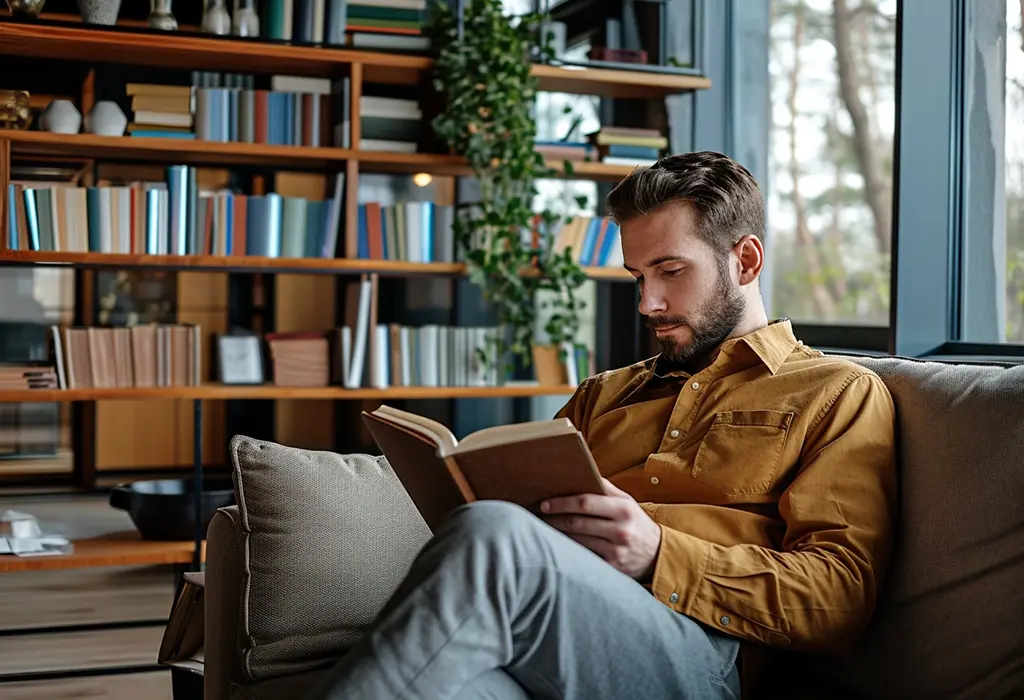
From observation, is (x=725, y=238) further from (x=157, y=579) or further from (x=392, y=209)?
(x=157, y=579)

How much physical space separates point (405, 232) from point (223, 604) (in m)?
2.27

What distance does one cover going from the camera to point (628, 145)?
411cm

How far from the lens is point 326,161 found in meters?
3.95

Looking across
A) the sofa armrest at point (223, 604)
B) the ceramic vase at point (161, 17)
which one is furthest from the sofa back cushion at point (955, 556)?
the ceramic vase at point (161, 17)

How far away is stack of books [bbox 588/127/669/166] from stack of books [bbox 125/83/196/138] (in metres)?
1.43

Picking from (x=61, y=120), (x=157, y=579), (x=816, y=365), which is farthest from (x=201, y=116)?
(x=816, y=365)

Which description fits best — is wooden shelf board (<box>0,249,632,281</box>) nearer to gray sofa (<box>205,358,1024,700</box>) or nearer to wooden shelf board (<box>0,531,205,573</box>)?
wooden shelf board (<box>0,531,205,573</box>)

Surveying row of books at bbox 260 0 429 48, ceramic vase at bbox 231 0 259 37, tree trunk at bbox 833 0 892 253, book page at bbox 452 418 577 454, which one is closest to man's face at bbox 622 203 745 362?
book page at bbox 452 418 577 454

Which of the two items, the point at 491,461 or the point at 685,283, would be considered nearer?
the point at 491,461

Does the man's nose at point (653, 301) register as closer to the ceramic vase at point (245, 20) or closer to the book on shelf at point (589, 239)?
the book on shelf at point (589, 239)

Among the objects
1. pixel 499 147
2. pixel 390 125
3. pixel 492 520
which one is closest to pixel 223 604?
pixel 492 520

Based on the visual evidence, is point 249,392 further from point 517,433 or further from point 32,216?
point 517,433

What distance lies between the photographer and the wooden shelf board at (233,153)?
11.9 feet

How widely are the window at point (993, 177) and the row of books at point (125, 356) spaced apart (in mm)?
2342
